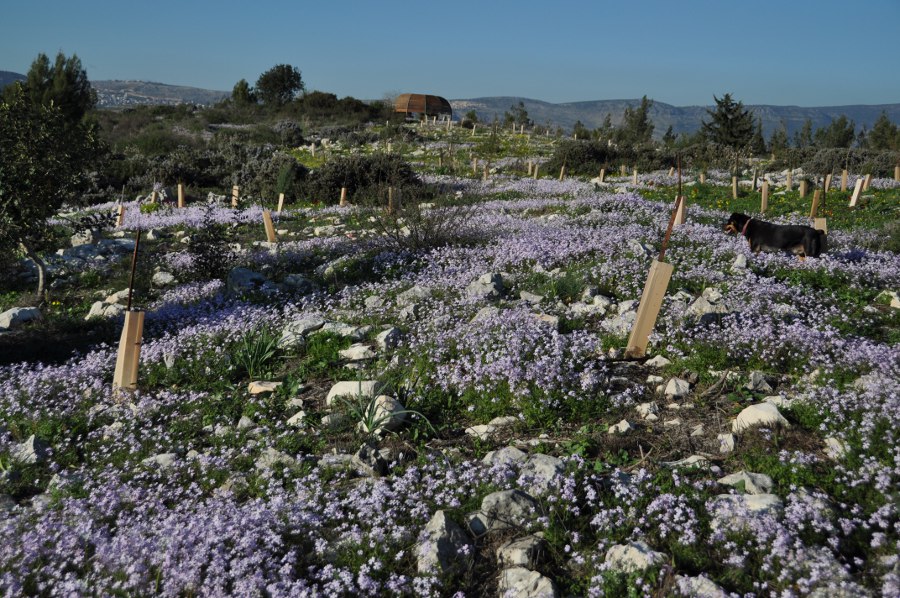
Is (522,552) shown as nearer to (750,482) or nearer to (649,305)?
(750,482)

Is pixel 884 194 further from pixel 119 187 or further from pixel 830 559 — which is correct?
pixel 119 187

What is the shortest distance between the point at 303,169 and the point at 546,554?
20914mm

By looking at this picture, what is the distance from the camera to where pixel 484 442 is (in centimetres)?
528

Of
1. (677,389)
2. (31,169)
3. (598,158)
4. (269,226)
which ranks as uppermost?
(598,158)

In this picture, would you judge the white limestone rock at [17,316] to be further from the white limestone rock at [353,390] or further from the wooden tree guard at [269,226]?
the white limestone rock at [353,390]

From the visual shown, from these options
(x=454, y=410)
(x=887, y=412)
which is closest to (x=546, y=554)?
(x=454, y=410)

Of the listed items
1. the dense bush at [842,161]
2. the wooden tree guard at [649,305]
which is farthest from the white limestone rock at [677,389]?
the dense bush at [842,161]

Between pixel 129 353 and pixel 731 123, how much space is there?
30593 millimetres

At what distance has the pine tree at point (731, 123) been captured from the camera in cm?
2977

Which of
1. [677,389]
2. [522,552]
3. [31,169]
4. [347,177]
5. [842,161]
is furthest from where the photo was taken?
[842,161]

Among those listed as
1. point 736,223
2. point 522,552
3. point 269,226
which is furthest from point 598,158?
point 522,552

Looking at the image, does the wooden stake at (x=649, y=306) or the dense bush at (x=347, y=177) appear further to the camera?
the dense bush at (x=347, y=177)

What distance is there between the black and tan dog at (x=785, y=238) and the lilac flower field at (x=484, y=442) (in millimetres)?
407

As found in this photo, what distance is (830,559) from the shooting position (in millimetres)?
3387
